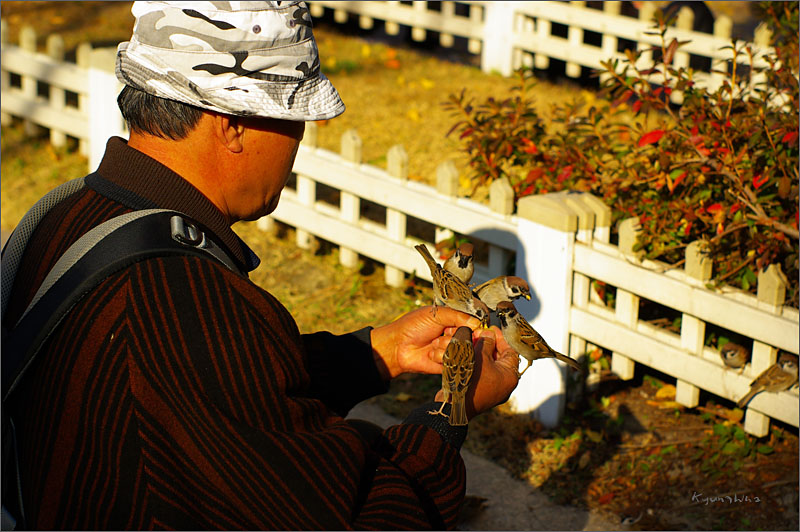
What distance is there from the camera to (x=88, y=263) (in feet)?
6.20

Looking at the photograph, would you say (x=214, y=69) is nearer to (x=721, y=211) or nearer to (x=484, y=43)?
(x=721, y=211)

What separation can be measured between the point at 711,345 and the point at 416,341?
2.72 metres

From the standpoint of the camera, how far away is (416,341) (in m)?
2.94

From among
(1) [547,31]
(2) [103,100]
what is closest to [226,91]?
(2) [103,100]

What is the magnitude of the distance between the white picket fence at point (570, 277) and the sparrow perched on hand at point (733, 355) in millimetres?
49

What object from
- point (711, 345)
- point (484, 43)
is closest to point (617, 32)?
point (484, 43)

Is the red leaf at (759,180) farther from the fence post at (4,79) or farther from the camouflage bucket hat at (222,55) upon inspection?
the fence post at (4,79)

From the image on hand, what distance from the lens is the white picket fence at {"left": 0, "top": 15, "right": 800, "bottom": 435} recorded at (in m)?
4.47

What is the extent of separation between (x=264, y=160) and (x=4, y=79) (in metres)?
8.15

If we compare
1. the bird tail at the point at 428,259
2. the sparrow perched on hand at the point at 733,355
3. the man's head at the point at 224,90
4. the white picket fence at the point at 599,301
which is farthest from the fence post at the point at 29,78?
the man's head at the point at 224,90

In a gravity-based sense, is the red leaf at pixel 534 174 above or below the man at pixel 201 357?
below

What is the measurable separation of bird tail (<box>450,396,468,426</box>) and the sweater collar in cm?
76

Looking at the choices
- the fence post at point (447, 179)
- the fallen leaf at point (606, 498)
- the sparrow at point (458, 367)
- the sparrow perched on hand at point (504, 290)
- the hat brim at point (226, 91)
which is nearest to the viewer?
the hat brim at point (226, 91)

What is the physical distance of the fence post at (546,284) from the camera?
A: 191 inches
